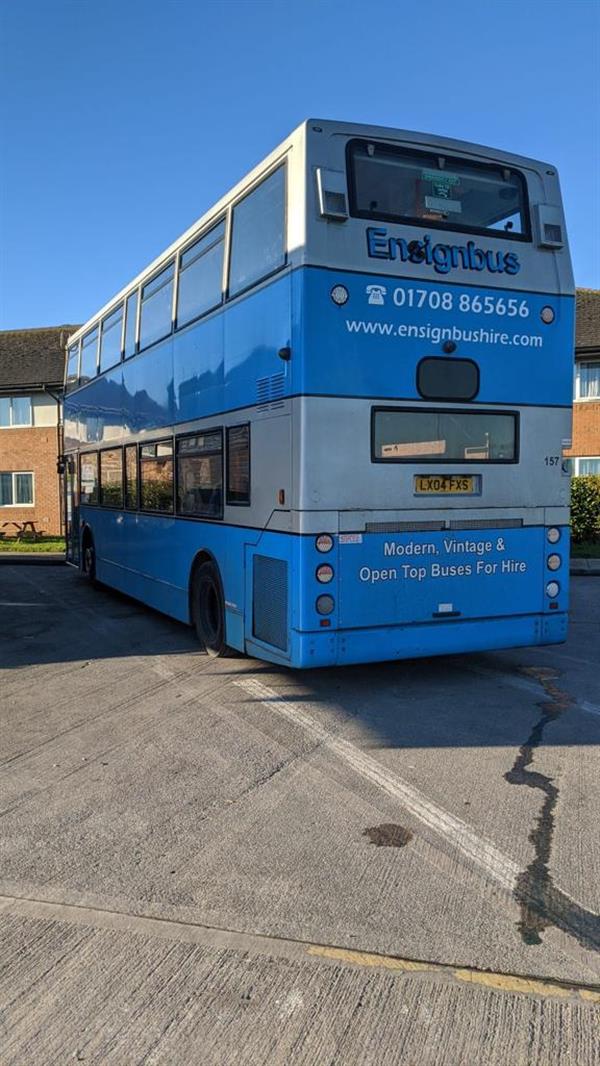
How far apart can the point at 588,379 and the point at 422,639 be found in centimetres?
2098

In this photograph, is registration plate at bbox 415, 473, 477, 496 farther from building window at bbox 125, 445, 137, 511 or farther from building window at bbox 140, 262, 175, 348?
building window at bbox 125, 445, 137, 511

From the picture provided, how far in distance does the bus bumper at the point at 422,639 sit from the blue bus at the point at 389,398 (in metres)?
0.01

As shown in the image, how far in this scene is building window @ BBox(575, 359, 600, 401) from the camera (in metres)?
25.1

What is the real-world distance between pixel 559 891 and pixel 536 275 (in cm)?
511

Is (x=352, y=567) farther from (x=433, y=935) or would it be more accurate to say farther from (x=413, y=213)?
(x=433, y=935)

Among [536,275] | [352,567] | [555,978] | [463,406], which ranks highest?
[536,275]

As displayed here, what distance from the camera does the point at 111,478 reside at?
40.9 ft

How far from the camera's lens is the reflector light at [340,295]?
6133mm

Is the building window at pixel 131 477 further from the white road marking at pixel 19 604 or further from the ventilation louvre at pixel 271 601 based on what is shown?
the ventilation louvre at pixel 271 601

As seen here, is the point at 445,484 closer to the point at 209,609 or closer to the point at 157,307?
the point at 209,609

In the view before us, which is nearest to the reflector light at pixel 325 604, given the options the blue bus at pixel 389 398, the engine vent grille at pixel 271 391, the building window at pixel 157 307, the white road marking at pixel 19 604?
the blue bus at pixel 389 398

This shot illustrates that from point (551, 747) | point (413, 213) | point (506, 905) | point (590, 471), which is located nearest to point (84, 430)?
point (413, 213)

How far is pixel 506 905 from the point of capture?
3.47m

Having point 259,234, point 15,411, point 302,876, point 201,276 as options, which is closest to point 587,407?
point 201,276
